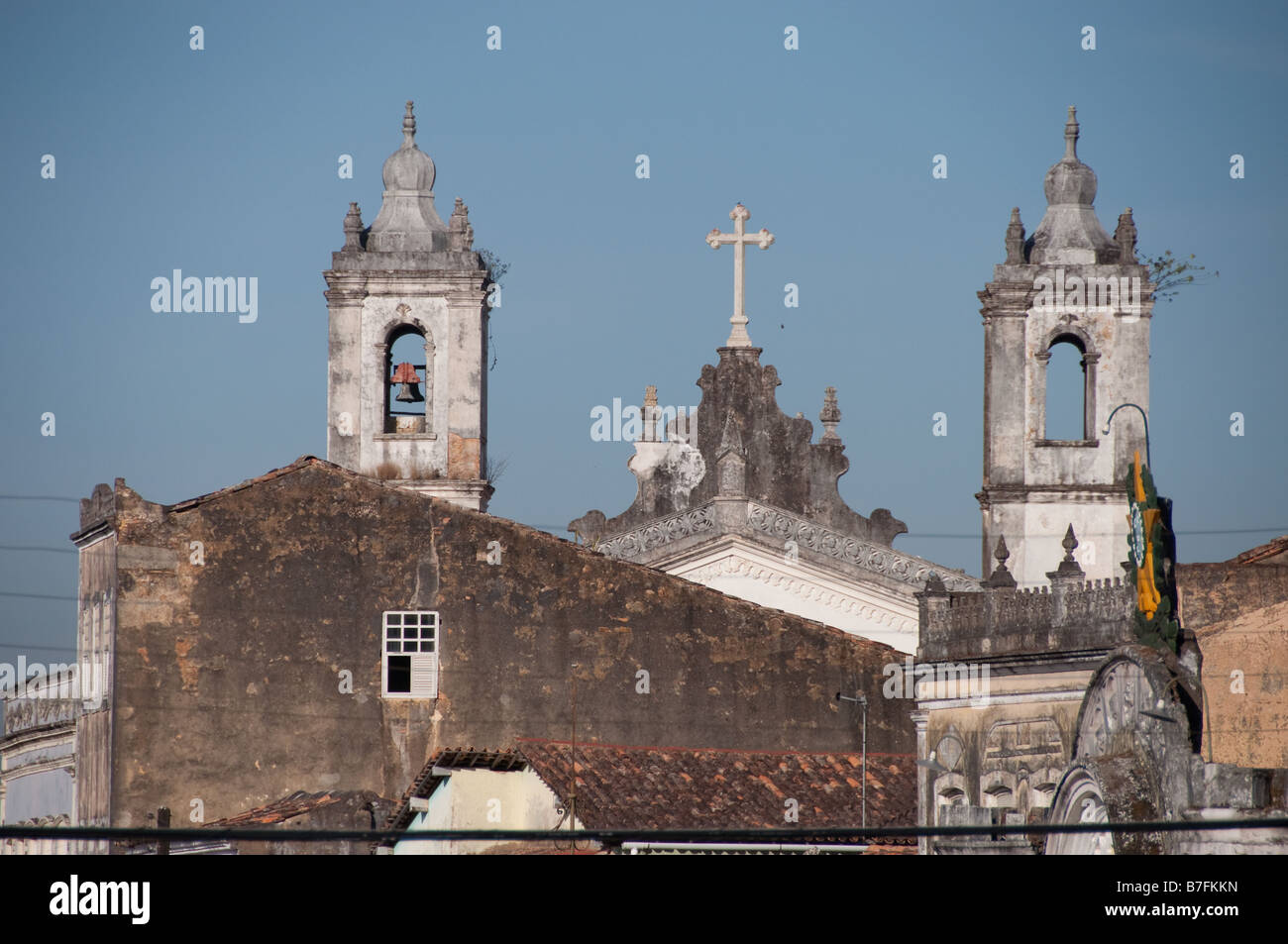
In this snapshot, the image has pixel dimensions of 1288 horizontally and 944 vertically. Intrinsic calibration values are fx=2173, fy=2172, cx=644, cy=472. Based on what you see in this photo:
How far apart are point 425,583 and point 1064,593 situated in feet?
24.4

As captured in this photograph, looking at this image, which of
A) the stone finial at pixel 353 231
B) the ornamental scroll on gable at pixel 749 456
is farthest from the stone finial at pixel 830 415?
the stone finial at pixel 353 231

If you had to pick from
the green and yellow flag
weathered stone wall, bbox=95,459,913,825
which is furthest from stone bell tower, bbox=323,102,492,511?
the green and yellow flag

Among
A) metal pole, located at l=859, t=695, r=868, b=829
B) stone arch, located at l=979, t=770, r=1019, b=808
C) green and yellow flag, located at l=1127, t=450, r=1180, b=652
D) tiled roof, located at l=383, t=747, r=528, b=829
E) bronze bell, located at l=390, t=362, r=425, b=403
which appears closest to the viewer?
green and yellow flag, located at l=1127, t=450, r=1180, b=652

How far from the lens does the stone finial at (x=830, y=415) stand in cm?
4506

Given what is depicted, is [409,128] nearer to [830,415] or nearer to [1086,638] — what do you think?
[830,415]

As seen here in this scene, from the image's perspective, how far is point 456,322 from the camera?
42.2 meters

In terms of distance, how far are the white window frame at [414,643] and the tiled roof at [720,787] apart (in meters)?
1.48

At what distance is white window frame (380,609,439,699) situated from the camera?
25469 millimetres

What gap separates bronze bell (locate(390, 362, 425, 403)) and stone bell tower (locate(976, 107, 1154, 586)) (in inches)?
447

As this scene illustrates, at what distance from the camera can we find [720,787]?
24891mm

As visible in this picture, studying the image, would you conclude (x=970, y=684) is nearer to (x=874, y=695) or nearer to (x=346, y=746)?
(x=874, y=695)

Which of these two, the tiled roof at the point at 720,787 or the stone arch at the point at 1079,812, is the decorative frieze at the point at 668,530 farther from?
the stone arch at the point at 1079,812

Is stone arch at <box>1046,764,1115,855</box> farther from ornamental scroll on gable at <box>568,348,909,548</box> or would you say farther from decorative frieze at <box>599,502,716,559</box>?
ornamental scroll on gable at <box>568,348,909,548</box>
